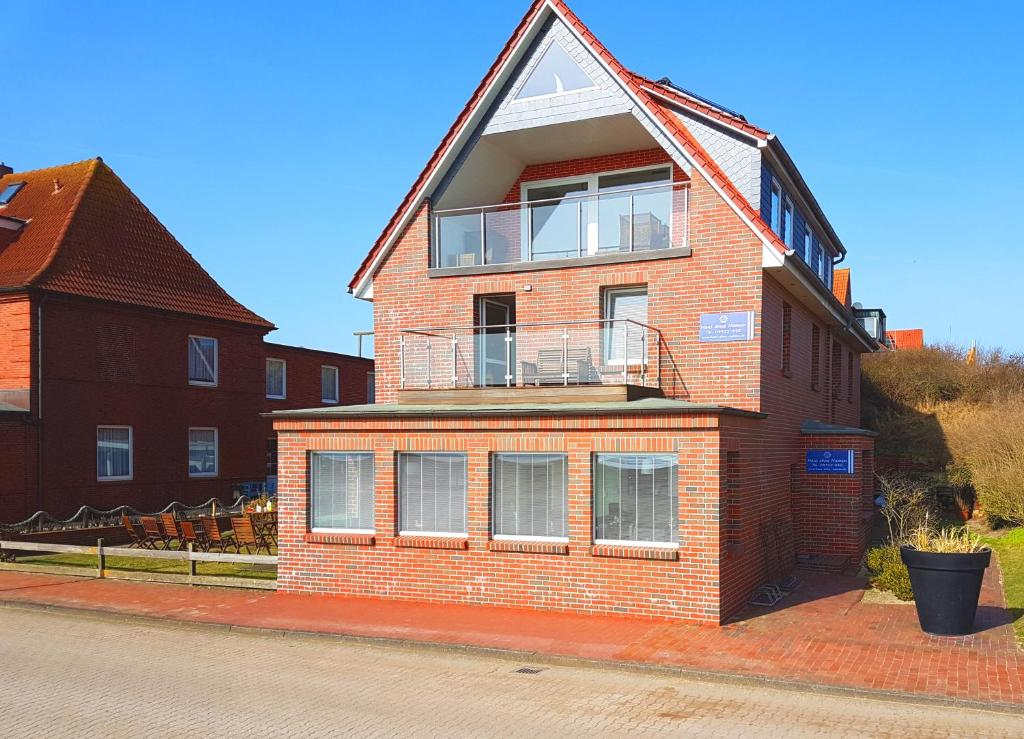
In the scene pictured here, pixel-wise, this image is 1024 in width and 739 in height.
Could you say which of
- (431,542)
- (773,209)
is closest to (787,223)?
(773,209)

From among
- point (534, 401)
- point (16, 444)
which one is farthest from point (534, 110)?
point (16, 444)

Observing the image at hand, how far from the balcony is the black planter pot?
15.7ft

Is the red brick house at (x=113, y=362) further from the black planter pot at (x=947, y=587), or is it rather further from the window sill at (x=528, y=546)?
the black planter pot at (x=947, y=587)

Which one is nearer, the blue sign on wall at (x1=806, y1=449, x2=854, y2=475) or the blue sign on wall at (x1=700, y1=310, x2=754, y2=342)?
the blue sign on wall at (x1=700, y1=310, x2=754, y2=342)

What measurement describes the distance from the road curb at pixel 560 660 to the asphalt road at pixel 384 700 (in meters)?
0.07

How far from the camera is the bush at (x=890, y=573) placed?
12930 millimetres

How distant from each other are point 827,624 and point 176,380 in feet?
65.3

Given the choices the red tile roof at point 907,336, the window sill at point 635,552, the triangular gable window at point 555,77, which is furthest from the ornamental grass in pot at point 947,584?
the red tile roof at point 907,336

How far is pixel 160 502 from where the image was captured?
24.9m

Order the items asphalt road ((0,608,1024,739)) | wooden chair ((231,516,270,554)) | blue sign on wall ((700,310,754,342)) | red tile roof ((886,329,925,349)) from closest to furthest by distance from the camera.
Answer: asphalt road ((0,608,1024,739)), blue sign on wall ((700,310,754,342)), wooden chair ((231,516,270,554)), red tile roof ((886,329,925,349))

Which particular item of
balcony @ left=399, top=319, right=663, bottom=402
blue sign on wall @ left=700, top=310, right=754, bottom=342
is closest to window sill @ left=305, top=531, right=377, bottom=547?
balcony @ left=399, top=319, right=663, bottom=402

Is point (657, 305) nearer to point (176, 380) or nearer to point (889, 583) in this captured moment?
point (889, 583)

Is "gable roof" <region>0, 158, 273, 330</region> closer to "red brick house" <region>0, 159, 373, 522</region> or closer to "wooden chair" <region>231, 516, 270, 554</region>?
"red brick house" <region>0, 159, 373, 522</region>

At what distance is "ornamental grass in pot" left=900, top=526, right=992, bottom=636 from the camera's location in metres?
10.6
